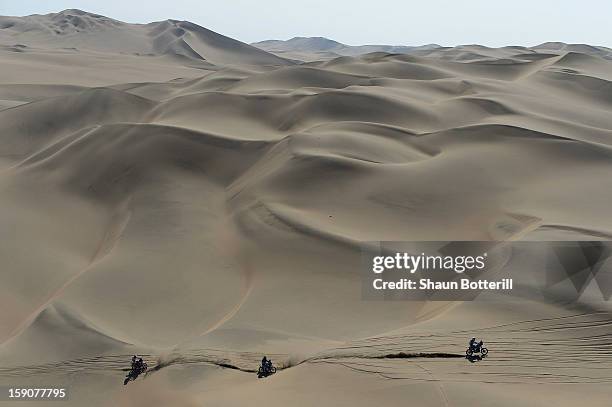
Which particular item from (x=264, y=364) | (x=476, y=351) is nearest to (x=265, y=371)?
(x=264, y=364)

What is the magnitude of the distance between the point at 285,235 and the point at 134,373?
2559 millimetres

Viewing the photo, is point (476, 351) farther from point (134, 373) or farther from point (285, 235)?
point (285, 235)

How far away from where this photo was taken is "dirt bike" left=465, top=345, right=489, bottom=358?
429 centimetres

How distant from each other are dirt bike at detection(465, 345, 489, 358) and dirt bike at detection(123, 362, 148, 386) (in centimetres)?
235

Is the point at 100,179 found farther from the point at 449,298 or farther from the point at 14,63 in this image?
the point at 14,63

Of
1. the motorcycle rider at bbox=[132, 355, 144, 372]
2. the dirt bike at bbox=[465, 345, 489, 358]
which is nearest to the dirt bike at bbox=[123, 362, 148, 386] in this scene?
the motorcycle rider at bbox=[132, 355, 144, 372]

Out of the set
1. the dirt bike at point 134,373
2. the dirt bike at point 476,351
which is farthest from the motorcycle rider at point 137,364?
the dirt bike at point 476,351

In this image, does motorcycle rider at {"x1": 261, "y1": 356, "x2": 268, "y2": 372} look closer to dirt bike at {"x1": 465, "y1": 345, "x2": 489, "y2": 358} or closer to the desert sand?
the desert sand

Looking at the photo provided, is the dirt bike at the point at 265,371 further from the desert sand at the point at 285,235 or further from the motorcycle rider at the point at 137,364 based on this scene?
the motorcycle rider at the point at 137,364

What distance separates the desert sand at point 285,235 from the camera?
425cm

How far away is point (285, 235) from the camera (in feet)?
22.2

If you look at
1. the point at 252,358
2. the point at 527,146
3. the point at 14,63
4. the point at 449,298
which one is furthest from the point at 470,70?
the point at 14,63

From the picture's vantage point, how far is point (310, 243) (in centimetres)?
655

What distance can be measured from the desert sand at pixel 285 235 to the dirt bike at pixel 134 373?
8 cm
